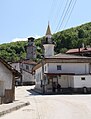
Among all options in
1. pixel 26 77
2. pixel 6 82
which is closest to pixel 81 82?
pixel 6 82

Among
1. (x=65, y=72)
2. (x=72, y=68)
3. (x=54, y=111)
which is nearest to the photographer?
(x=54, y=111)

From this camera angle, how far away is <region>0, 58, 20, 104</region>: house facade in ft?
70.3

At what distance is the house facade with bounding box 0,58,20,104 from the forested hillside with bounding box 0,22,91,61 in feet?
300

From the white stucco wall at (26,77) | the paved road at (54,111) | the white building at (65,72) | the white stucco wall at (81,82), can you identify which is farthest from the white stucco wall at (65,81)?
the white stucco wall at (26,77)

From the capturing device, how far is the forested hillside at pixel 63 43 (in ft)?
408

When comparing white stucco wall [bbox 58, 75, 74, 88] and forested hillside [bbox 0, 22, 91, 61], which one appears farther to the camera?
forested hillside [bbox 0, 22, 91, 61]

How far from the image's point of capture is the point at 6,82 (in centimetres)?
2197

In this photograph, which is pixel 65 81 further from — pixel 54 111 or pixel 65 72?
pixel 54 111

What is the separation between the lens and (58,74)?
43.2 metres

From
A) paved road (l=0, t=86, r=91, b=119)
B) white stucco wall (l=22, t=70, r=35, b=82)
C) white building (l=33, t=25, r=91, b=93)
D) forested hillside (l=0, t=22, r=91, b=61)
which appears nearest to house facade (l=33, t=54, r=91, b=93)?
white building (l=33, t=25, r=91, b=93)

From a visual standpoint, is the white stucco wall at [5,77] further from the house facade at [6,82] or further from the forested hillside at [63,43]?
the forested hillside at [63,43]

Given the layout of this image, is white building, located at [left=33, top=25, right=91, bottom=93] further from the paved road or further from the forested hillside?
the forested hillside

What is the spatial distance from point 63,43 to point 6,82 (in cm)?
10604

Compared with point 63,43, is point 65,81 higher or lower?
lower
